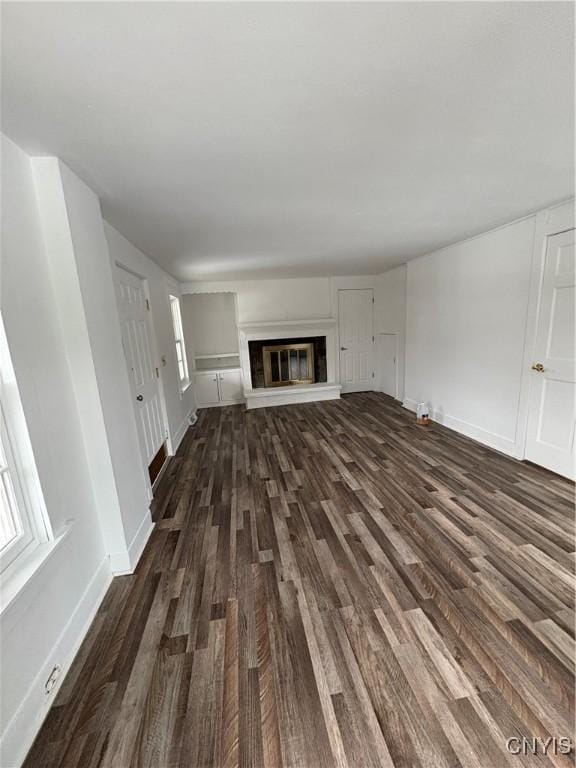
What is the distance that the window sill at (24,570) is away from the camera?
105 cm

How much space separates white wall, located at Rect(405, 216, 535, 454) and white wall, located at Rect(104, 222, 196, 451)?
11.4 ft

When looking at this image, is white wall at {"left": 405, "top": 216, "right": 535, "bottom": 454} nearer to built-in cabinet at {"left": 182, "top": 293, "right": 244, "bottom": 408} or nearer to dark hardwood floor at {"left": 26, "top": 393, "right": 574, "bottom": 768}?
dark hardwood floor at {"left": 26, "top": 393, "right": 574, "bottom": 768}

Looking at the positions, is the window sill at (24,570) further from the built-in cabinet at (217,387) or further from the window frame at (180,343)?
the built-in cabinet at (217,387)

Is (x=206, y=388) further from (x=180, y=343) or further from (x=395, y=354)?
(x=395, y=354)

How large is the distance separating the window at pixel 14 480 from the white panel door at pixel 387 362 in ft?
16.2

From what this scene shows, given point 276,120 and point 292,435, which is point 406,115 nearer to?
point 276,120

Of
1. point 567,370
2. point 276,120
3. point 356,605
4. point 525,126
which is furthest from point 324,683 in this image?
point 567,370

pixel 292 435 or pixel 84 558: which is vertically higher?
Result: pixel 84 558

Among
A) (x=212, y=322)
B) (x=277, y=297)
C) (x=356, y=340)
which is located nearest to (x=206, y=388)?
(x=212, y=322)

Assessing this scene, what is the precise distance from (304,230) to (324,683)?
2.98 meters

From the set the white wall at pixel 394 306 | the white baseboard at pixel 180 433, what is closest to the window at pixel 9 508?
the white baseboard at pixel 180 433

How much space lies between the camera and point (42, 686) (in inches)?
45.5

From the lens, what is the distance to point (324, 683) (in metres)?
1.20

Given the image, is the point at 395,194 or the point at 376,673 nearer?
the point at 376,673
